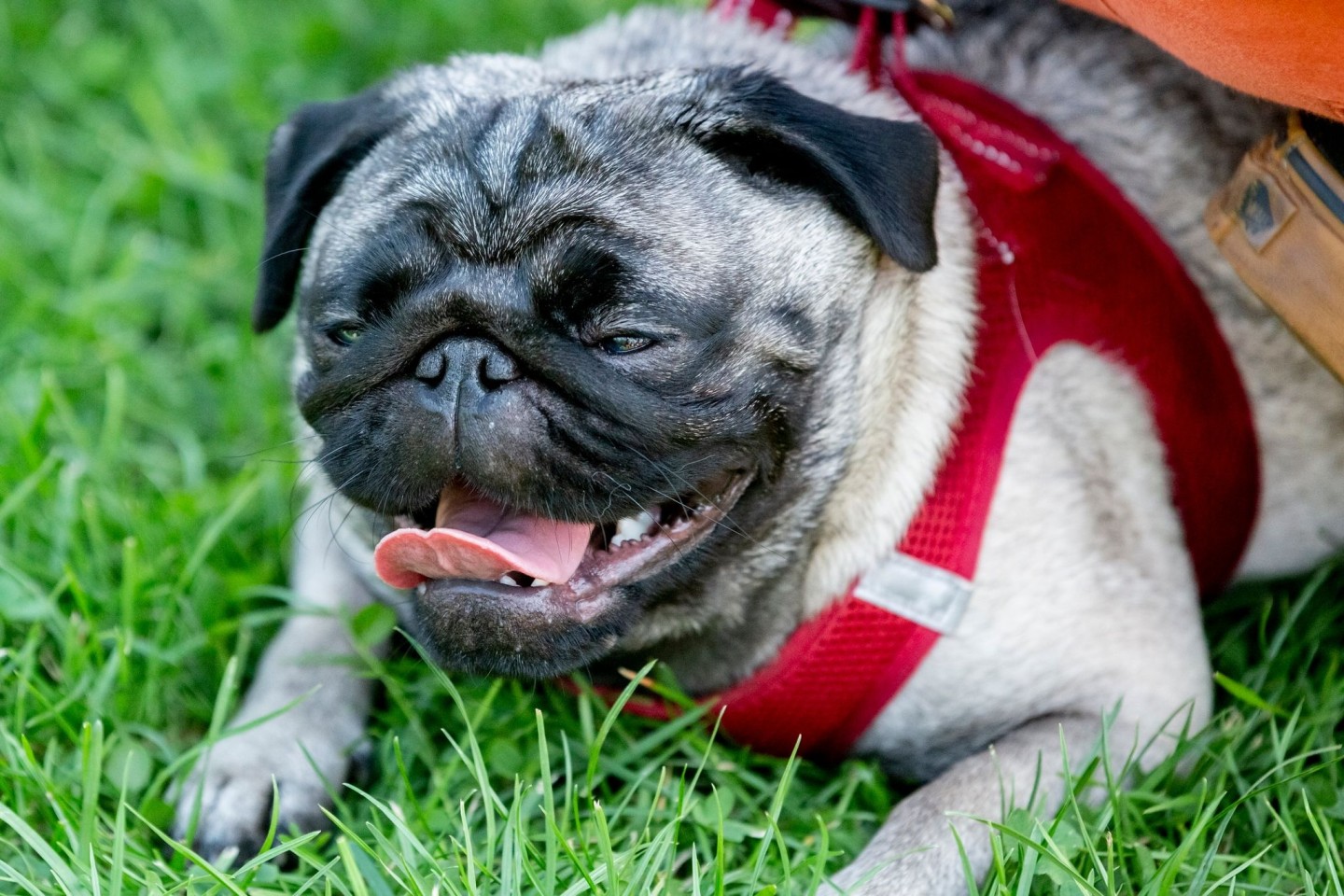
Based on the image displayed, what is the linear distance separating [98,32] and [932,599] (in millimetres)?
4031

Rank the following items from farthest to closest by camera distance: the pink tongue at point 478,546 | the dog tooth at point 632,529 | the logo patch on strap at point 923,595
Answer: the logo patch on strap at point 923,595 → the dog tooth at point 632,529 → the pink tongue at point 478,546

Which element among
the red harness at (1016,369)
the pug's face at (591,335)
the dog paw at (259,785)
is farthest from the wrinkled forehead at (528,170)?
the dog paw at (259,785)

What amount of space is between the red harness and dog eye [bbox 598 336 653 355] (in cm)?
68

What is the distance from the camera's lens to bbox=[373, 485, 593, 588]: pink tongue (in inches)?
91.7

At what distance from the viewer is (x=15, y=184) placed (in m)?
4.56

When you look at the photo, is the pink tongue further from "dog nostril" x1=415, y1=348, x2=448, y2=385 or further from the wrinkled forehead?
the wrinkled forehead

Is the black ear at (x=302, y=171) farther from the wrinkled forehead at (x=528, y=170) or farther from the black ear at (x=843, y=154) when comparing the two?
the black ear at (x=843, y=154)

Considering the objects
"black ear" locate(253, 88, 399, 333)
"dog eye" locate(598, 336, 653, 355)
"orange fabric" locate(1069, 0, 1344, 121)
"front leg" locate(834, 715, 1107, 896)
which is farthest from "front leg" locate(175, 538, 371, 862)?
"orange fabric" locate(1069, 0, 1344, 121)

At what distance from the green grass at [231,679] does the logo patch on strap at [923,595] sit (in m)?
0.35

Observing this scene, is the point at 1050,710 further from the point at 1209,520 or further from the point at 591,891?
the point at 591,891

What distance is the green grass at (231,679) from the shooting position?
2350mm

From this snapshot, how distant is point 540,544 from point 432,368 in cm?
35

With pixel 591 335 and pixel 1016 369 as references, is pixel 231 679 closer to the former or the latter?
pixel 591 335

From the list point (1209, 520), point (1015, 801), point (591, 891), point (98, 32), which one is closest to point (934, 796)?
point (1015, 801)
